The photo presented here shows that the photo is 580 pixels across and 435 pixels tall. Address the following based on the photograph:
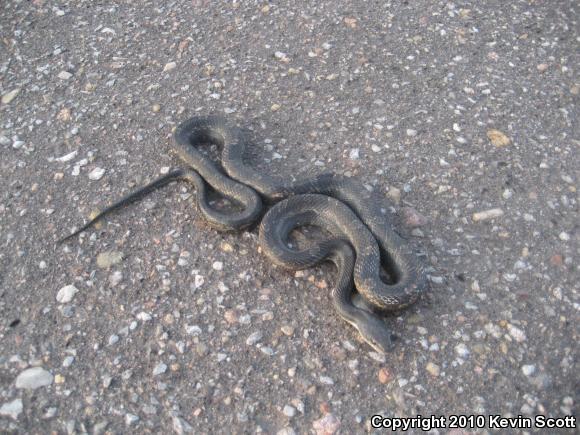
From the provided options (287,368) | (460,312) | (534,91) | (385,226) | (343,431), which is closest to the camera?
(343,431)

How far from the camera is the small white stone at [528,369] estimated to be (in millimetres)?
4563

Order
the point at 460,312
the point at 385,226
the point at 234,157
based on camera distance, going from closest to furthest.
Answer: the point at 460,312 → the point at 385,226 → the point at 234,157

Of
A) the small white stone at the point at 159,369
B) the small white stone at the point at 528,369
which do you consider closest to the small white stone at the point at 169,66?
the small white stone at the point at 159,369

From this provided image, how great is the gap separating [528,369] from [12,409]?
4173mm

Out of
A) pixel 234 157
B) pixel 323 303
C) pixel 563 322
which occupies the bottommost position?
pixel 563 322

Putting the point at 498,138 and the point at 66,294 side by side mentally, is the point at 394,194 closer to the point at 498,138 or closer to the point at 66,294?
the point at 498,138

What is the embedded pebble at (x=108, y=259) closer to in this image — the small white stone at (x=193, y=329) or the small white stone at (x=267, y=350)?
the small white stone at (x=193, y=329)

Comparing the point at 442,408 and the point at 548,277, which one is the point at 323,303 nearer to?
the point at 442,408

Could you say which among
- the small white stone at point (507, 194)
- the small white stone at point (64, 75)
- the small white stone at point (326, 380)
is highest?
the small white stone at point (64, 75)

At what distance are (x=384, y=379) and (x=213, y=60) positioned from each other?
5.00m

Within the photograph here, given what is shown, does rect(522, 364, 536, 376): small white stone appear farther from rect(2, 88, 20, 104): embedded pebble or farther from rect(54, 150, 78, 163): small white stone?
rect(2, 88, 20, 104): embedded pebble

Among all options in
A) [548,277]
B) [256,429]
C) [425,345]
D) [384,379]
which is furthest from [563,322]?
[256,429]

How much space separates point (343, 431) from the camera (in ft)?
14.0

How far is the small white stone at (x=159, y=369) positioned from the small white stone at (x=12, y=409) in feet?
3.43
